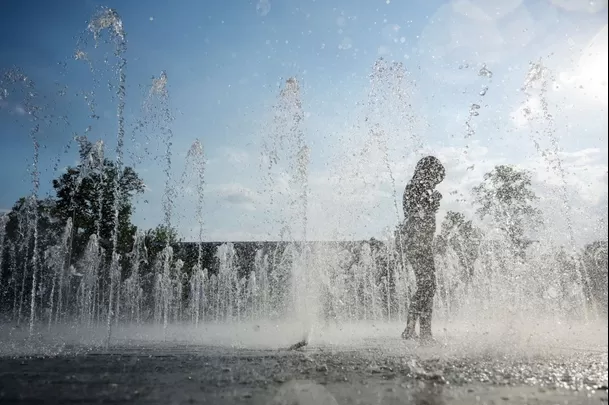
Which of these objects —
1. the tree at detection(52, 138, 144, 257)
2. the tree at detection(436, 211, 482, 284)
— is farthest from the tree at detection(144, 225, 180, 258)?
the tree at detection(436, 211, 482, 284)

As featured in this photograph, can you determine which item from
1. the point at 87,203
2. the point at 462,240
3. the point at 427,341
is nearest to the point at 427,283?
the point at 427,341

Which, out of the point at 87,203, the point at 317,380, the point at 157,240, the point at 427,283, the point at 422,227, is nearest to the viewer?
the point at 317,380

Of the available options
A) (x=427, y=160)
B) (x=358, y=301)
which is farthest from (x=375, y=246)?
(x=427, y=160)

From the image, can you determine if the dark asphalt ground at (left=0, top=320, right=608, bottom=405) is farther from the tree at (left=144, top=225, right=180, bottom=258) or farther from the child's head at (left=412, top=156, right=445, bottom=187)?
the tree at (left=144, top=225, right=180, bottom=258)

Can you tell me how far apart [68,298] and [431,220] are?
82.7 feet

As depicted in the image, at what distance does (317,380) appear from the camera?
3537 mm

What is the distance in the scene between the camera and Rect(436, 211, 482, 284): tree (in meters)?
19.6

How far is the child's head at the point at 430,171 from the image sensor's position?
7.70 metres

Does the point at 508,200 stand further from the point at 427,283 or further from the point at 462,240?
the point at 427,283

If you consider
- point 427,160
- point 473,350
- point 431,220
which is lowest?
point 473,350

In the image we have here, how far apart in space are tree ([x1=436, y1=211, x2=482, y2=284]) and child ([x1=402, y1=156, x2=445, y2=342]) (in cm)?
1210

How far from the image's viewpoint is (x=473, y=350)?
5.55 metres

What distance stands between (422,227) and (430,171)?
99 centimetres

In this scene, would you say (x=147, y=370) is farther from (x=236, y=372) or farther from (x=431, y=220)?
(x=431, y=220)
